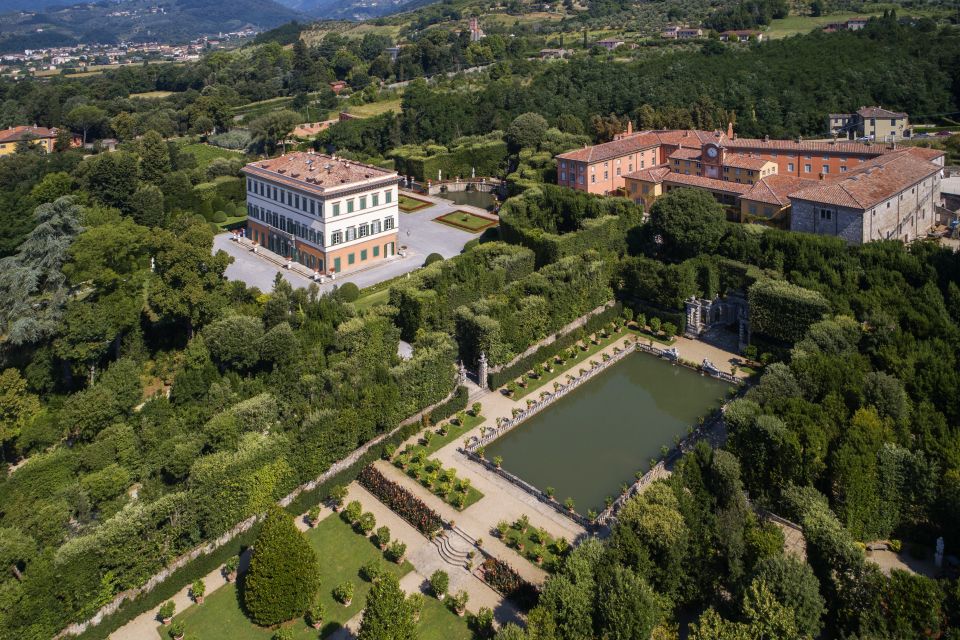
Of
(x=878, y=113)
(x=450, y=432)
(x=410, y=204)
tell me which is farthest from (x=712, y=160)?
(x=450, y=432)

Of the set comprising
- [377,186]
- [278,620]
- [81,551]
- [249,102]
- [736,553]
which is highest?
[249,102]

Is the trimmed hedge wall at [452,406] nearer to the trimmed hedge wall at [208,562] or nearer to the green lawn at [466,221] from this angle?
the trimmed hedge wall at [208,562]

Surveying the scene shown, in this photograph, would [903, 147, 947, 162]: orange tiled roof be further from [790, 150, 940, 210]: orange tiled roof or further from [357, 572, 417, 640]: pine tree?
[357, 572, 417, 640]: pine tree

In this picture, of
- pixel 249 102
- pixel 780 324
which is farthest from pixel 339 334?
pixel 249 102

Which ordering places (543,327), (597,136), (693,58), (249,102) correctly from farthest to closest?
1. (249,102)
2. (693,58)
3. (597,136)
4. (543,327)

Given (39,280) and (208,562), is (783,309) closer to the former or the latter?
(208,562)

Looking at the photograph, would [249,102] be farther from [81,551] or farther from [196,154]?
[81,551]

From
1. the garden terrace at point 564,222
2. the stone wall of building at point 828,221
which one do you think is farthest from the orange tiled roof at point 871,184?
the garden terrace at point 564,222
